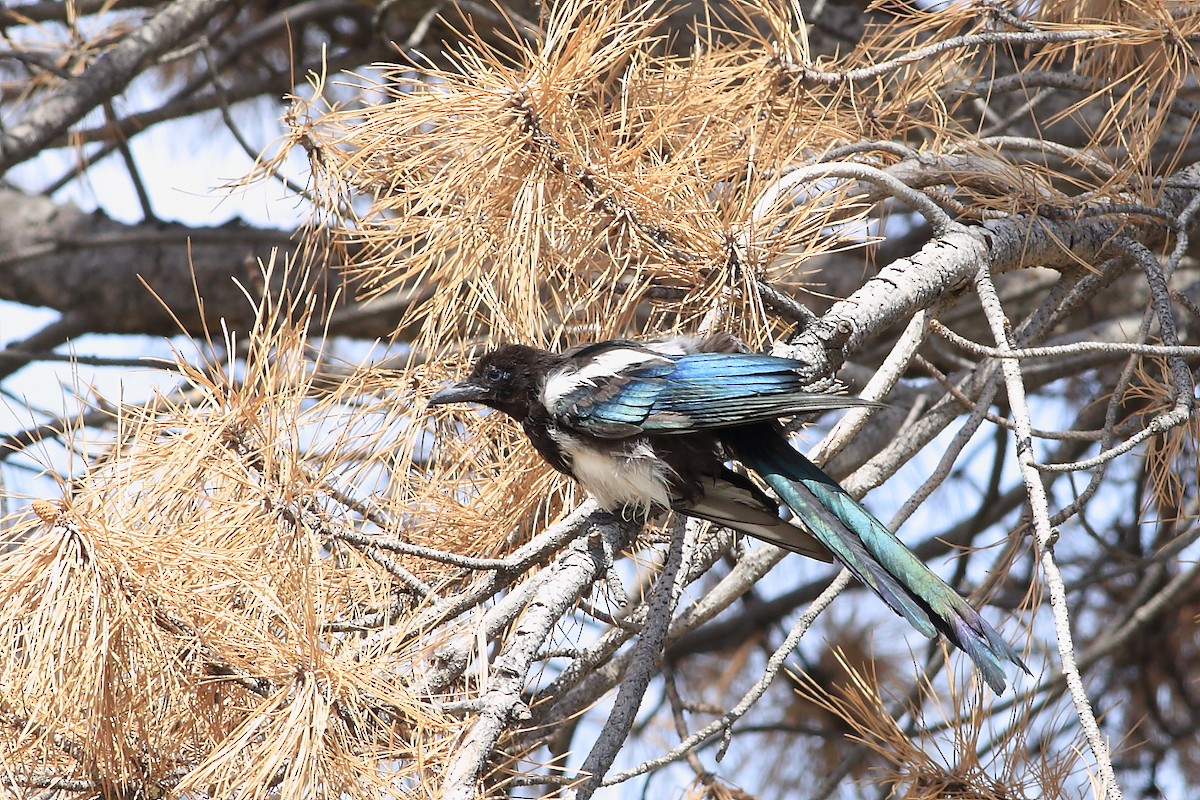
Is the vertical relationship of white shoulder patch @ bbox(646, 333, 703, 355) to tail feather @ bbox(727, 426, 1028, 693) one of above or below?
above

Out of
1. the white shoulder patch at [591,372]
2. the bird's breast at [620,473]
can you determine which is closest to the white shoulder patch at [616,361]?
the white shoulder patch at [591,372]

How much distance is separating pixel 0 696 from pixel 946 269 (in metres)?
1.46

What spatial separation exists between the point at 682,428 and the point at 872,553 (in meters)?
0.40

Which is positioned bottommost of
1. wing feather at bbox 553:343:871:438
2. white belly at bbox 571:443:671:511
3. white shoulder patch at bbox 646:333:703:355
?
white belly at bbox 571:443:671:511

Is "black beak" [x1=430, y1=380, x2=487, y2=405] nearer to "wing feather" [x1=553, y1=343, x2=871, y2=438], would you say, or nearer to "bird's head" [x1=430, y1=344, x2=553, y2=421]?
"bird's head" [x1=430, y1=344, x2=553, y2=421]

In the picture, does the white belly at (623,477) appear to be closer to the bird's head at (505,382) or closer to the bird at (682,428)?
the bird at (682,428)

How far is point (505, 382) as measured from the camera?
2121mm

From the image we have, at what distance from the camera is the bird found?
1.94 m

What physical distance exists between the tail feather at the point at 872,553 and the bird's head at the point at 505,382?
36 centimetres

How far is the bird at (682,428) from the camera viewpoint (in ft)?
6.36

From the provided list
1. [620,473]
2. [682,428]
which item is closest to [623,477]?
[620,473]

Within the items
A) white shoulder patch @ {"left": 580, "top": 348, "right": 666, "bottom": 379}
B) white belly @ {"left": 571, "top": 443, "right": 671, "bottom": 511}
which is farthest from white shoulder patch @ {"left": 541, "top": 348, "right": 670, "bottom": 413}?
white belly @ {"left": 571, "top": 443, "right": 671, "bottom": 511}

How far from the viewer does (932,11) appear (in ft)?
7.57

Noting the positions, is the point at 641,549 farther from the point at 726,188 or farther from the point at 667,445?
the point at 726,188
